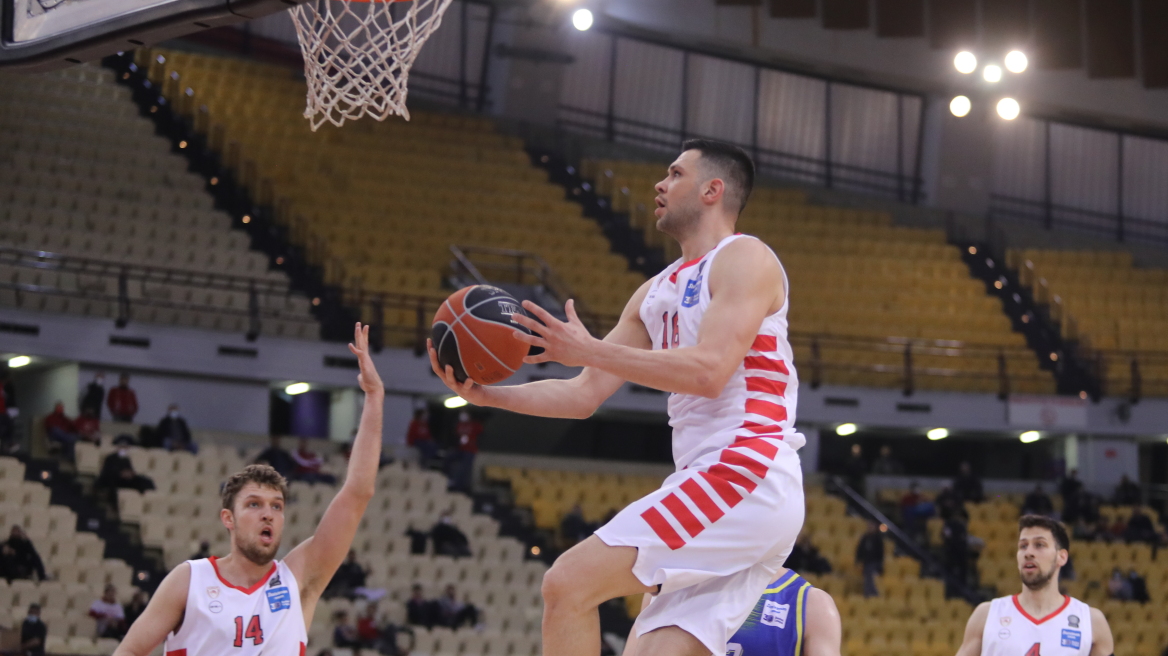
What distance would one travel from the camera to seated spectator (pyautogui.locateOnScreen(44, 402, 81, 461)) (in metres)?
15.6

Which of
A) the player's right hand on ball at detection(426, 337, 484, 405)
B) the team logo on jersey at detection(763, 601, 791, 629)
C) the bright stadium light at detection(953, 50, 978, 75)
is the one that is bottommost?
the team logo on jersey at detection(763, 601, 791, 629)

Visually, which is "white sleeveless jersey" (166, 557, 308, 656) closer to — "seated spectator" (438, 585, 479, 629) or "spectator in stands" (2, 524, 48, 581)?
"spectator in stands" (2, 524, 48, 581)

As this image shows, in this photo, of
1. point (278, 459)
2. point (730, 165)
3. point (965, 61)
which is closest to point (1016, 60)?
point (965, 61)

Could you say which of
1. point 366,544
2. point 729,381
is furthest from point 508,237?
point 729,381

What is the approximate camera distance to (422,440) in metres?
17.9

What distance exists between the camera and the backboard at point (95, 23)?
5.12 m

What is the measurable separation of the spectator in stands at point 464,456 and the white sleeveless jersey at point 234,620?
504 inches

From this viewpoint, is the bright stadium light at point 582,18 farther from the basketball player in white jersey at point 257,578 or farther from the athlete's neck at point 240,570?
the athlete's neck at point 240,570

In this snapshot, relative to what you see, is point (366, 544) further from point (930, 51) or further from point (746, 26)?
point (930, 51)

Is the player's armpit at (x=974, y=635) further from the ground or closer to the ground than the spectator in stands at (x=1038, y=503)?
closer to the ground

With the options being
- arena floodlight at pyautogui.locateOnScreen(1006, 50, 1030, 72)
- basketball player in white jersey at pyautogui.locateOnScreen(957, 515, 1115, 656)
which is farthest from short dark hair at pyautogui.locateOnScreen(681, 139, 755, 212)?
arena floodlight at pyautogui.locateOnScreen(1006, 50, 1030, 72)

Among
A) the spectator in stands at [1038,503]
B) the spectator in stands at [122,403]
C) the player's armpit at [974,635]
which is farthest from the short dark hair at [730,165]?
the spectator in stands at [1038,503]

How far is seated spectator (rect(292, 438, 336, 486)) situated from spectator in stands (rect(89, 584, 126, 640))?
12.7 ft

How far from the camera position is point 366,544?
15273 millimetres
